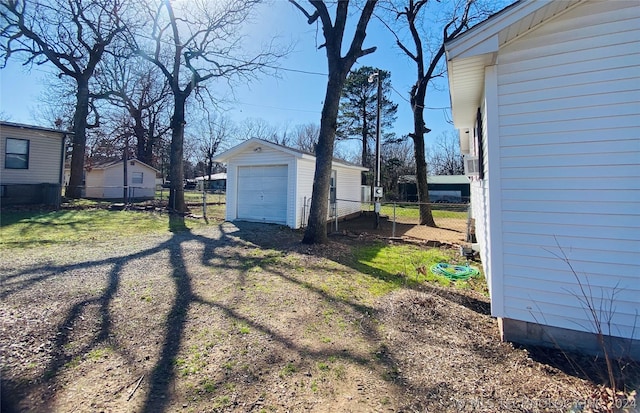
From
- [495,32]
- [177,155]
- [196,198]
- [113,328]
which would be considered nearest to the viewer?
[495,32]

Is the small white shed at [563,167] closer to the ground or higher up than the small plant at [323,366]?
higher up

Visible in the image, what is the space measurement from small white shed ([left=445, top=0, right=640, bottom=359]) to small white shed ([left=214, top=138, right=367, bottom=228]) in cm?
655

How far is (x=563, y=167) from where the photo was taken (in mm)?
2947

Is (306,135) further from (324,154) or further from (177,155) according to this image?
(324,154)

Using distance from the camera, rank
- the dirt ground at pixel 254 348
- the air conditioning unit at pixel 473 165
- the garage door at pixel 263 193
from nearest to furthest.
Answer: the dirt ground at pixel 254 348
the air conditioning unit at pixel 473 165
the garage door at pixel 263 193

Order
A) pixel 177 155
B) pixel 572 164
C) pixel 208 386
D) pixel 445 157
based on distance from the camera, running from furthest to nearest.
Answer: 1. pixel 445 157
2. pixel 177 155
3. pixel 572 164
4. pixel 208 386

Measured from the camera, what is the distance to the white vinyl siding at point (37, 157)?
43.2 feet

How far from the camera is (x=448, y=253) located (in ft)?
23.7

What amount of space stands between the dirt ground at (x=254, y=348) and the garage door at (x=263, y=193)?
5.56 meters

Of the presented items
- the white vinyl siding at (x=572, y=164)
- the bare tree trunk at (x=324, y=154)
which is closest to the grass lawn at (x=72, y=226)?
the bare tree trunk at (x=324, y=154)

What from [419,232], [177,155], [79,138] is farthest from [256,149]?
[79,138]

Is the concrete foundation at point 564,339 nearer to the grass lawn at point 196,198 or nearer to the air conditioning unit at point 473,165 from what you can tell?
the air conditioning unit at point 473,165

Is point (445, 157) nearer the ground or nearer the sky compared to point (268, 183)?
nearer the sky

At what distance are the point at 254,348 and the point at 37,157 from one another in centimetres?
1727
